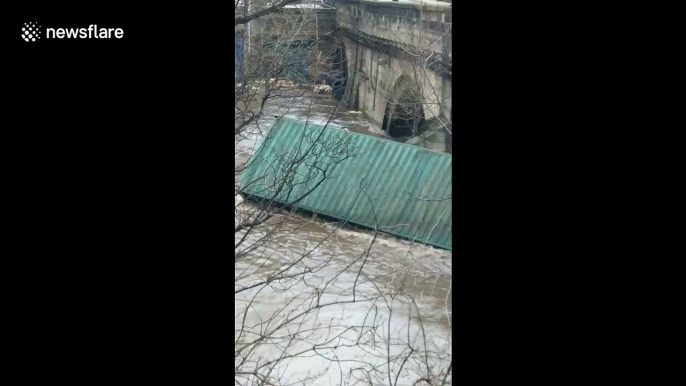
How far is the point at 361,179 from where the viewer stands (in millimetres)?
12414

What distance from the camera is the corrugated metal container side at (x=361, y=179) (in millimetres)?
9633

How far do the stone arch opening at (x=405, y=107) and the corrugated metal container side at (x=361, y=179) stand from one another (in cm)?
39

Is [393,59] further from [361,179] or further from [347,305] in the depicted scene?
[347,305]

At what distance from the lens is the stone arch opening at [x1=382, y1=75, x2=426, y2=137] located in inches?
429
